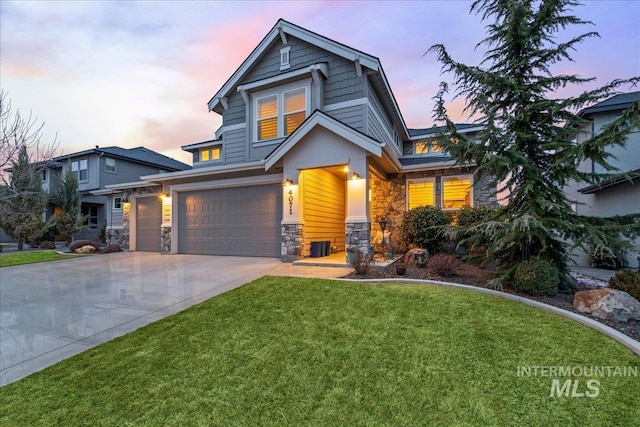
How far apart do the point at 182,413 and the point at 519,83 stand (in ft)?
24.5

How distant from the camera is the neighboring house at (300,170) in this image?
29.1ft

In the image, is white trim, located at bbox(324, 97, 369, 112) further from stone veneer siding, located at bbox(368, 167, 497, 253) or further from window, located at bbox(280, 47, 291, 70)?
stone veneer siding, located at bbox(368, 167, 497, 253)

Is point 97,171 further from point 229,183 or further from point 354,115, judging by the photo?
point 354,115

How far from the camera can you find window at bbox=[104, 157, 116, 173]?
20531 mm

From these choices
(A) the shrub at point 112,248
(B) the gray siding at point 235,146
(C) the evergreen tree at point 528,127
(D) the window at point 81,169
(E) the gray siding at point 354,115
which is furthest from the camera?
(D) the window at point 81,169

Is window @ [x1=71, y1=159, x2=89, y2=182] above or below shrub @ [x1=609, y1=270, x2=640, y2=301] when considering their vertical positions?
above

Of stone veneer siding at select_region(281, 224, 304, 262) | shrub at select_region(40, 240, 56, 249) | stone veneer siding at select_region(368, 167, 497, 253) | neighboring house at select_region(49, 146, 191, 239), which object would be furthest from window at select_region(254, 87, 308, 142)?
shrub at select_region(40, 240, 56, 249)

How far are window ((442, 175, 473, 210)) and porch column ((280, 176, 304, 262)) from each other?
5471 mm

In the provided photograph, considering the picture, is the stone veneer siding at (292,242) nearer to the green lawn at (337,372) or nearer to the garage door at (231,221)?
the garage door at (231,221)

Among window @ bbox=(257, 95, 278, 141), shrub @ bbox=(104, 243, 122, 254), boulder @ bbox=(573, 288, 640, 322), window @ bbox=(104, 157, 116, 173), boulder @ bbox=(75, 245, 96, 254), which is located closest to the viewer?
boulder @ bbox=(573, 288, 640, 322)

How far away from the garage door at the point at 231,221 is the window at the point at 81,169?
45.7 feet

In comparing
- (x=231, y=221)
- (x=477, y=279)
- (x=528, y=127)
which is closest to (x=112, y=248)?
(x=231, y=221)

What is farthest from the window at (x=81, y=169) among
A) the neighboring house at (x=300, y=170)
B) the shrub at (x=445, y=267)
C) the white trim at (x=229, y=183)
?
the shrub at (x=445, y=267)

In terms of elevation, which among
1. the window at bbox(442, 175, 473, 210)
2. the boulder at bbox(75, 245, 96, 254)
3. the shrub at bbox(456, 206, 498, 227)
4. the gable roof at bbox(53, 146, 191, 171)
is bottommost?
the boulder at bbox(75, 245, 96, 254)
